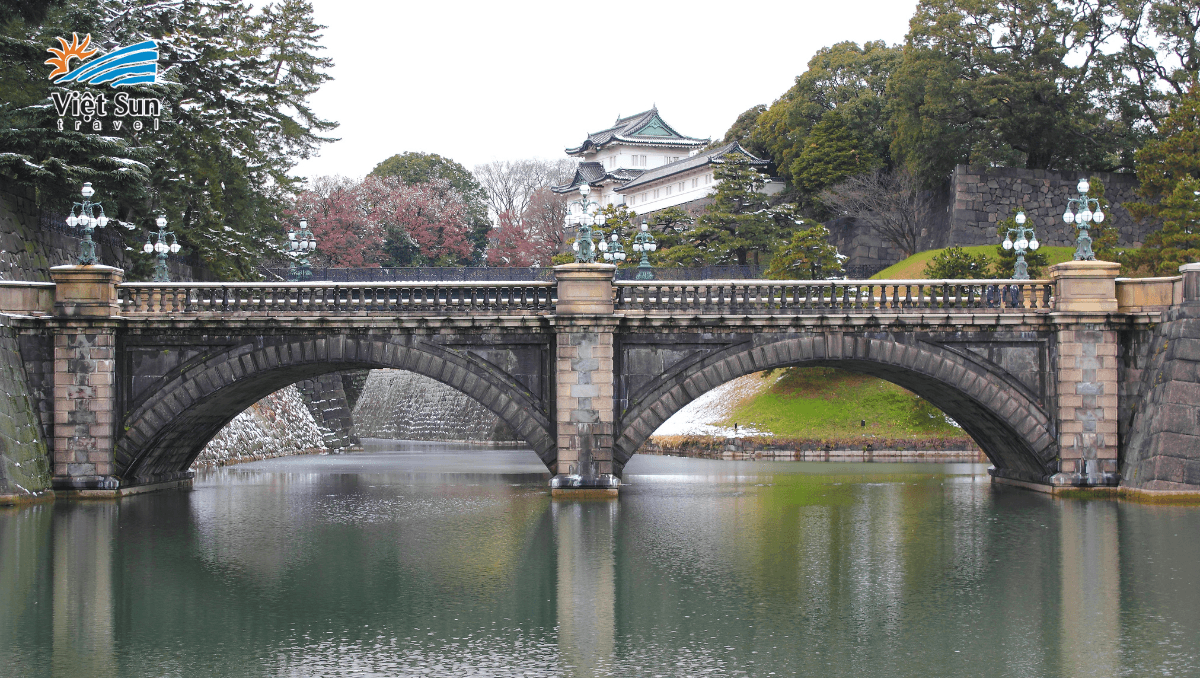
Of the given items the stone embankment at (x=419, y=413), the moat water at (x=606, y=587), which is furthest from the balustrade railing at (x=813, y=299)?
the stone embankment at (x=419, y=413)

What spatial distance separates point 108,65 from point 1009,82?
40211 mm

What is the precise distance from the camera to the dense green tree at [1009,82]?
5591cm

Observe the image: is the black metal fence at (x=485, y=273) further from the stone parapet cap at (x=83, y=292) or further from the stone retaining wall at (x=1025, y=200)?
the stone parapet cap at (x=83, y=292)

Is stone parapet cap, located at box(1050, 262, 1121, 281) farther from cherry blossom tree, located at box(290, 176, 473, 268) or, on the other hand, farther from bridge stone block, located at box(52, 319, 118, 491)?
cherry blossom tree, located at box(290, 176, 473, 268)

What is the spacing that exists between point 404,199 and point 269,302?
55.8 metres

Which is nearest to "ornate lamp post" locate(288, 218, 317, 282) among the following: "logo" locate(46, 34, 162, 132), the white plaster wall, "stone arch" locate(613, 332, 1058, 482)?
"logo" locate(46, 34, 162, 132)

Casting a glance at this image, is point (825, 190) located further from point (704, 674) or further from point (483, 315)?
Answer: point (704, 674)

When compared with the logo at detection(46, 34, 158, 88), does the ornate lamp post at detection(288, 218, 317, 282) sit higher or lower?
lower

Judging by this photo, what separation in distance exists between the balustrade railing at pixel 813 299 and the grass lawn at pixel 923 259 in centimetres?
2424

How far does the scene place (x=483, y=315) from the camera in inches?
1134

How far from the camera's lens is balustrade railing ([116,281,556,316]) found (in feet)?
95.5

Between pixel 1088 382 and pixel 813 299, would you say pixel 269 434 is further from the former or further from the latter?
pixel 1088 382

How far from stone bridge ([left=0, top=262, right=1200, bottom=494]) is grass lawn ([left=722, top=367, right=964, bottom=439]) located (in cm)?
1963

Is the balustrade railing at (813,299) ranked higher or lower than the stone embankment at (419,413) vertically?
higher
